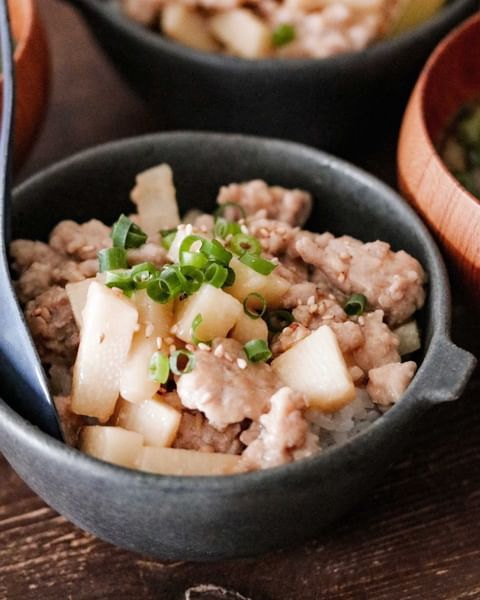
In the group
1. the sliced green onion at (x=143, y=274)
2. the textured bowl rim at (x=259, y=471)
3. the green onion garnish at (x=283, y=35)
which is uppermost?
the green onion garnish at (x=283, y=35)

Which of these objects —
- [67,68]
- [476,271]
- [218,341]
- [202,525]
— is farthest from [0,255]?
[67,68]

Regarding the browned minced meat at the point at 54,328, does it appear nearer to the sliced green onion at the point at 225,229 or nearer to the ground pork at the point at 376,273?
the sliced green onion at the point at 225,229

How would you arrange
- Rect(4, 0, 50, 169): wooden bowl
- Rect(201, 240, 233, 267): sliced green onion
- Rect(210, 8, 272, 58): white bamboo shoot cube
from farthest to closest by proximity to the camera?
Rect(210, 8, 272, 58): white bamboo shoot cube, Rect(4, 0, 50, 169): wooden bowl, Rect(201, 240, 233, 267): sliced green onion

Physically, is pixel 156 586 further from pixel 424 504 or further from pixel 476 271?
pixel 476 271

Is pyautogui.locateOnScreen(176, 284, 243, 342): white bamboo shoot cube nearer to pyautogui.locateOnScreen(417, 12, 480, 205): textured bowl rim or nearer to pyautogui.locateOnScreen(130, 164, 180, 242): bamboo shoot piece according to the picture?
pyautogui.locateOnScreen(130, 164, 180, 242): bamboo shoot piece

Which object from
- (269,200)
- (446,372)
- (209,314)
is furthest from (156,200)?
(446,372)

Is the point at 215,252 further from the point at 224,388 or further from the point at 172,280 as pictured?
the point at 224,388

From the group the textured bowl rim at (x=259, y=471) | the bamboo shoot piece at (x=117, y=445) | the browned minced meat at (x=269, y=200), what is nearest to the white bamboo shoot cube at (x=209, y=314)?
Result: the bamboo shoot piece at (x=117, y=445)

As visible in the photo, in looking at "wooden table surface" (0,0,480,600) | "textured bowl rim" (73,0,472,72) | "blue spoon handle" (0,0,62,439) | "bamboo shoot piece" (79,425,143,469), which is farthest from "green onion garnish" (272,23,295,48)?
"bamboo shoot piece" (79,425,143,469)
